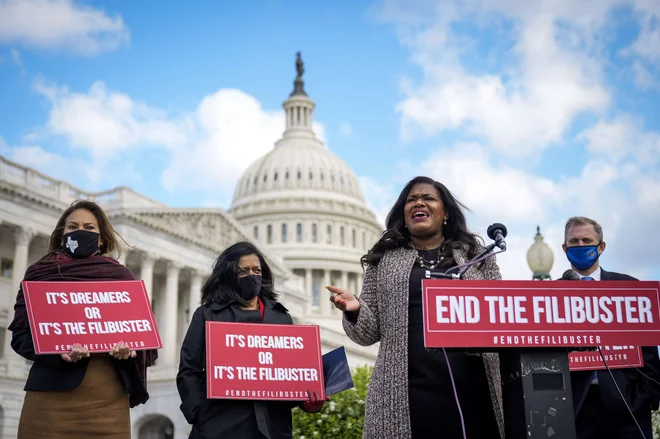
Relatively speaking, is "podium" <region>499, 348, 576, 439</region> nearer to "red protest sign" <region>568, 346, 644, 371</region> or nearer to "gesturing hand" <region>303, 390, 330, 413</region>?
"gesturing hand" <region>303, 390, 330, 413</region>

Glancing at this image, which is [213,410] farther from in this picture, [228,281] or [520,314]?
[520,314]

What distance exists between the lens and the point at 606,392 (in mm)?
6500

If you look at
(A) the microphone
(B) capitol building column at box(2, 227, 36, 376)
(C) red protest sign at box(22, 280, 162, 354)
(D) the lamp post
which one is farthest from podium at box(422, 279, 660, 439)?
(B) capitol building column at box(2, 227, 36, 376)

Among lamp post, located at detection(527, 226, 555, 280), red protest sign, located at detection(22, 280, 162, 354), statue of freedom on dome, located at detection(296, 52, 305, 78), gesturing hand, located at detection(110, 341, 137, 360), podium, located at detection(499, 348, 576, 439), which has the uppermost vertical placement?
statue of freedom on dome, located at detection(296, 52, 305, 78)

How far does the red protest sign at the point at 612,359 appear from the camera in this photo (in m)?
6.34

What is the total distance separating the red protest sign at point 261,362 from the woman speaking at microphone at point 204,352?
0.13m

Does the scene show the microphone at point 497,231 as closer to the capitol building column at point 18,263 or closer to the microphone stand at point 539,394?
the microphone stand at point 539,394

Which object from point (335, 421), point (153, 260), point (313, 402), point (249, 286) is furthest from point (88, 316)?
point (153, 260)

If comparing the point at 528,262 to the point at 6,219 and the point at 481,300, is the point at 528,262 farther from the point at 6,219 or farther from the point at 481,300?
the point at 6,219

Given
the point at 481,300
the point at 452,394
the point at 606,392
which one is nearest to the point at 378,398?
the point at 452,394

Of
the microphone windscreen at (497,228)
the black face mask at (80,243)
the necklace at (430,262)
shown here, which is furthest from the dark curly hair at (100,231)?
the microphone windscreen at (497,228)

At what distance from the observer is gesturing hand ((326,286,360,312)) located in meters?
5.48

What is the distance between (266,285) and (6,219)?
34348 mm

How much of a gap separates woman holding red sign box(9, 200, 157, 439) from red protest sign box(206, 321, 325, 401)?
2.07 feet
